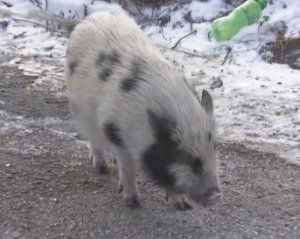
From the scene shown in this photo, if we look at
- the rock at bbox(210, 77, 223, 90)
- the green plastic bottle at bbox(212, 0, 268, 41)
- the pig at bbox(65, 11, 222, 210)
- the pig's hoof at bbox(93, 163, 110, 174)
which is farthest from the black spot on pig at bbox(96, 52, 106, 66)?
the green plastic bottle at bbox(212, 0, 268, 41)

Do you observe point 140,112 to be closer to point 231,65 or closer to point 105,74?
point 105,74

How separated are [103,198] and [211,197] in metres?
0.90

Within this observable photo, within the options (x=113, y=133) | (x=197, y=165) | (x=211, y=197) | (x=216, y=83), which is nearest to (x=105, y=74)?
(x=113, y=133)

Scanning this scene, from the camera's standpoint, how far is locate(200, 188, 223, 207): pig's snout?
400cm

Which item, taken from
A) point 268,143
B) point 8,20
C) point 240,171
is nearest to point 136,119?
point 240,171

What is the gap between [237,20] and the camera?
7637 mm

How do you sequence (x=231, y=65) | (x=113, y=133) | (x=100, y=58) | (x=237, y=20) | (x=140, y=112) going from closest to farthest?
1. (x=140, y=112)
2. (x=113, y=133)
3. (x=100, y=58)
4. (x=231, y=65)
5. (x=237, y=20)

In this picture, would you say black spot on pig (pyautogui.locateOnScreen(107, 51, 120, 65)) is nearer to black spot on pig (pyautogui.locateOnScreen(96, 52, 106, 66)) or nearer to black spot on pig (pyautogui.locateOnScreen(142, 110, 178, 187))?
black spot on pig (pyautogui.locateOnScreen(96, 52, 106, 66))

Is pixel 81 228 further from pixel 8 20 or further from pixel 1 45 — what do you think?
→ pixel 8 20

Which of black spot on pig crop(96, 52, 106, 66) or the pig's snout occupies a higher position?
black spot on pig crop(96, 52, 106, 66)

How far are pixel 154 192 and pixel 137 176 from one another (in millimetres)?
242

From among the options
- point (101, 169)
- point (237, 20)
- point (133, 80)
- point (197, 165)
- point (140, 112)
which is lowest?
point (101, 169)

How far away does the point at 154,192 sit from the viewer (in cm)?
475

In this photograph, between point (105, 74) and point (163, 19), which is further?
point (163, 19)
